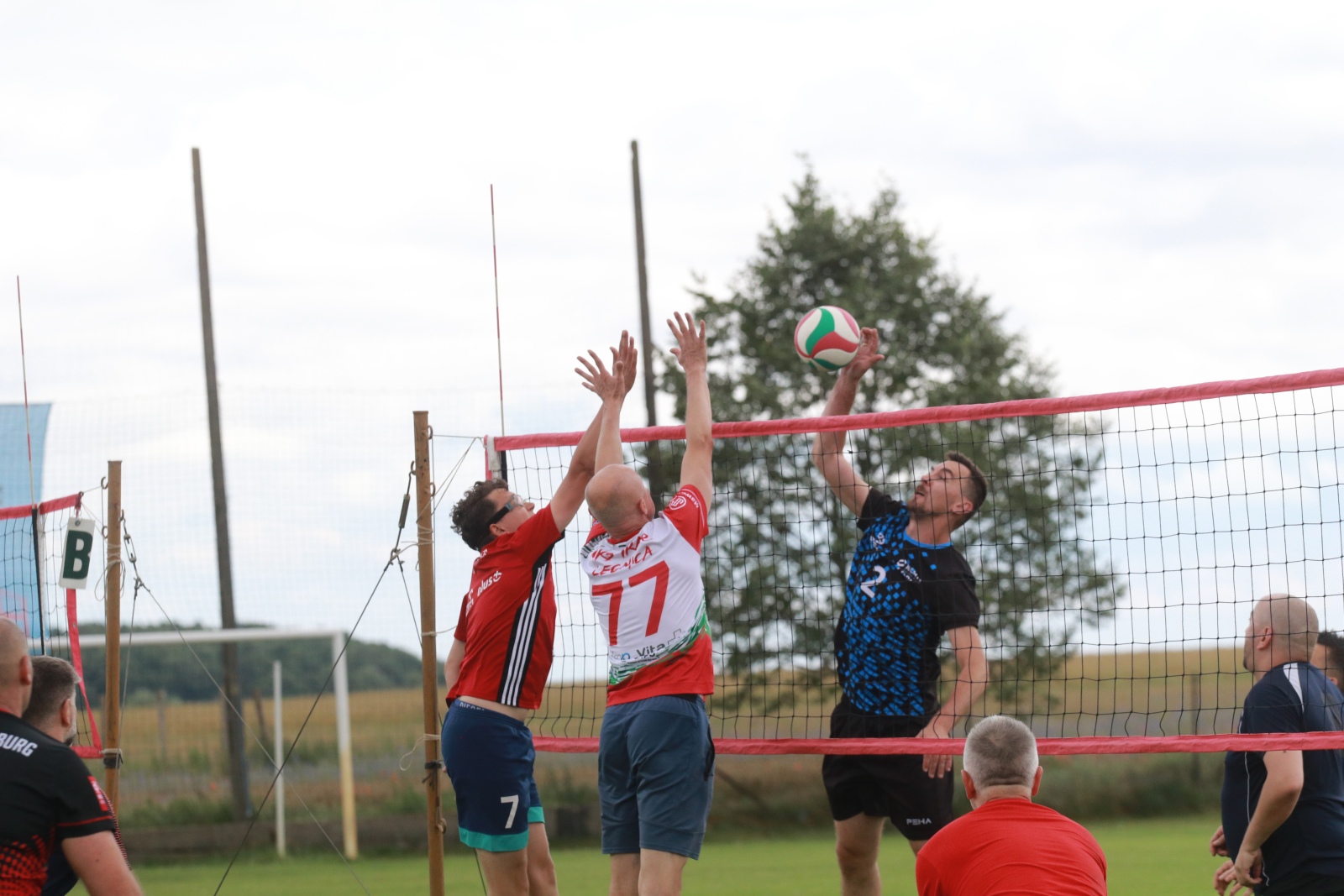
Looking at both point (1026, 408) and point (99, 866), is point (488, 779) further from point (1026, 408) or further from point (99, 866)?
point (1026, 408)

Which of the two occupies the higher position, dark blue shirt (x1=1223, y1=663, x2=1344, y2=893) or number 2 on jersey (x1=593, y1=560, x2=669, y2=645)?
number 2 on jersey (x1=593, y1=560, x2=669, y2=645)

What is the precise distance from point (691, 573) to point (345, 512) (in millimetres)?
8973

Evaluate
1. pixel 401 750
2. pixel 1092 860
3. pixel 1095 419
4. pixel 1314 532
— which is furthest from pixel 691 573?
pixel 1095 419

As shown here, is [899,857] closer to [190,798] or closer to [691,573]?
[190,798]

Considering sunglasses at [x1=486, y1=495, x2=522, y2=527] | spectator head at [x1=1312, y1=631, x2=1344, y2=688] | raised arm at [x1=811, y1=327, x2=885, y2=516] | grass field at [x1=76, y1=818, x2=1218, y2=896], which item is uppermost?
raised arm at [x1=811, y1=327, x2=885, y2=516]

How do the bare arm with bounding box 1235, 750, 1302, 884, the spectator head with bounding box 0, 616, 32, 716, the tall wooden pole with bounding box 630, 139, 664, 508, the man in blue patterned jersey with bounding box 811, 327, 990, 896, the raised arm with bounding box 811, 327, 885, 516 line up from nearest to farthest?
the spectator head with bounding box 0, 616, 32, 716, the bare arm with bounding box 1235, 750, 1302, 884, the man in blue patterned jersey with bounding box 811, 327, 990, 896, the raised arm with bounding box 811, 327, 885, 516, the tall wooden pole with bounding box 630, 139, 664, 508

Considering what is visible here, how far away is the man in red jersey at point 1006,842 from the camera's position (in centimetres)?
320

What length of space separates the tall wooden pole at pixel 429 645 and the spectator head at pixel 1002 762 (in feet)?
10.1

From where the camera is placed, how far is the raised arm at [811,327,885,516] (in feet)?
19.4

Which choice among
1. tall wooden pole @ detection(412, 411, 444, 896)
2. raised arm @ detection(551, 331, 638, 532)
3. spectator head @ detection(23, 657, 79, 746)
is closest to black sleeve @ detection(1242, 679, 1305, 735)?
raised arm @ detection(551, 331, 638, 532)

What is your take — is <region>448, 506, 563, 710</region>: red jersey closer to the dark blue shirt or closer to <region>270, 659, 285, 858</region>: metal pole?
the dark blue shirt

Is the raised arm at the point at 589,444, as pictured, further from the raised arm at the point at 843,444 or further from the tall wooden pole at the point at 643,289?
the tall wooden pole at the point at 643,289

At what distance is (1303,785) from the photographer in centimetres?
461

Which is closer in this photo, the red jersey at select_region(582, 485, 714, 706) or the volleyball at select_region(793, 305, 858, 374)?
the red jersey at select_region(582, 485, 714, 706)
